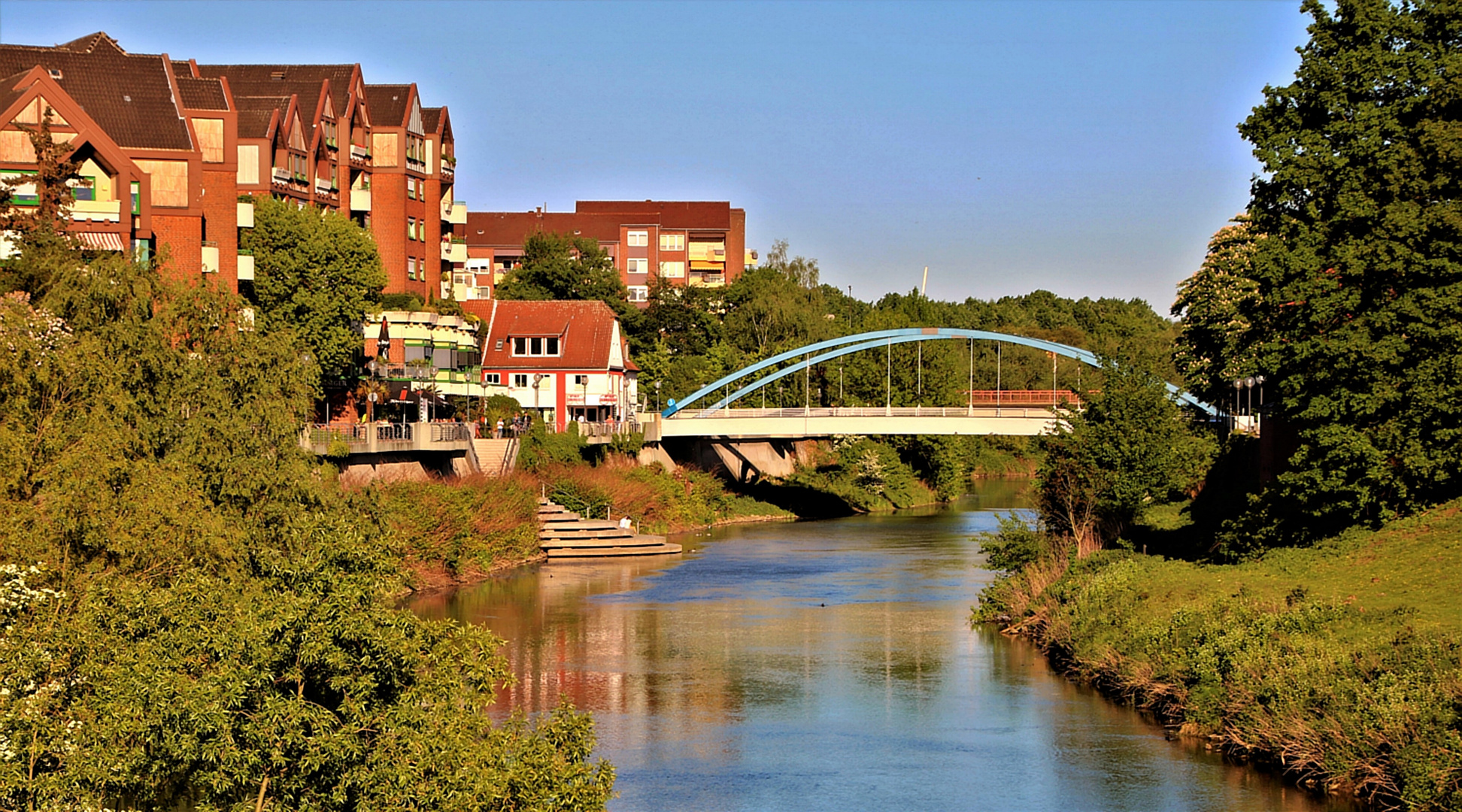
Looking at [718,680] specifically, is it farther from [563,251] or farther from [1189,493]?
[563,251]

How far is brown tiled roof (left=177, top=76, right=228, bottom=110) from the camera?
45688mm

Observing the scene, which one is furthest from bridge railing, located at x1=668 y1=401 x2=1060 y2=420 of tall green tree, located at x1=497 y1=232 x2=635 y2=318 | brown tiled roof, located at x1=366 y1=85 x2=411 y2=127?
brown tiled roof, located at x1=366 y1=85 x2=411 y2=127

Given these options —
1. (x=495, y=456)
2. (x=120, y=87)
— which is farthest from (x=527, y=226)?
(x=120, y=87)

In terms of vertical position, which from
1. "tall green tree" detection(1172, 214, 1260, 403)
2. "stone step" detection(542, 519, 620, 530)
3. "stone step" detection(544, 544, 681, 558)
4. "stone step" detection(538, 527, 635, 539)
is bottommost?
"stone step" detection(544, 544, 681, 558)

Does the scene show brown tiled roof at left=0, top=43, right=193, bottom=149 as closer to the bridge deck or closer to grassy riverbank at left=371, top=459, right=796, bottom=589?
grassy riverbank at left=371, top=459, right=796, bottom=589

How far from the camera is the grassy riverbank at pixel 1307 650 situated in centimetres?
1944

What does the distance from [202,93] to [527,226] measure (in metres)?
55.1

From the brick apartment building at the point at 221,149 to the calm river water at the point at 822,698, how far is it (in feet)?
36.0

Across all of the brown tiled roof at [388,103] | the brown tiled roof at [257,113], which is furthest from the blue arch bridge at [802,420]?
the brown tiled roof at [257,113]

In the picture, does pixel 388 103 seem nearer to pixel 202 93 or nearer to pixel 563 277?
pixel 202 93

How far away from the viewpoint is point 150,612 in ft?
43.4

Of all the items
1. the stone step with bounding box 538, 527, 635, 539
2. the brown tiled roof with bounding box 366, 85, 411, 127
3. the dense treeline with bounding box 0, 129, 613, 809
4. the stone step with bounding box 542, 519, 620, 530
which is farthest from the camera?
the brown tiled roof with bounding box 366, 85, 411, 127

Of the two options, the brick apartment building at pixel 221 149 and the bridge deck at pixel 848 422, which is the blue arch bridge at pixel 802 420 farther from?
the brick apartment building at pixel 221 149

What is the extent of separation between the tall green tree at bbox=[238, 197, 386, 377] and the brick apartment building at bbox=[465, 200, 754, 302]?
47.1 metres
